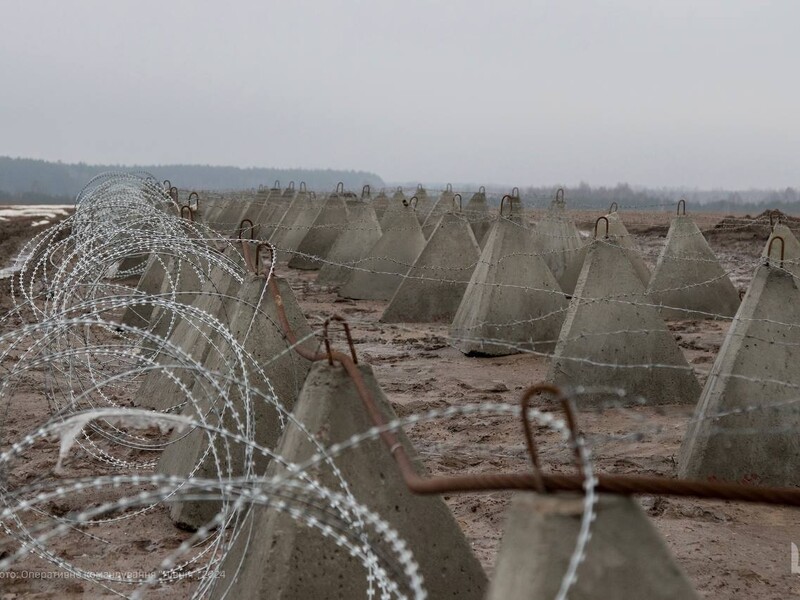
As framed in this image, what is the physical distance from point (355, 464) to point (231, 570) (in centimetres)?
66

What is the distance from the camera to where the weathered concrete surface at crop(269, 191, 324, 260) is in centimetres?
2067

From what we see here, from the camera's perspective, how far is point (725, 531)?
5219 millimetres

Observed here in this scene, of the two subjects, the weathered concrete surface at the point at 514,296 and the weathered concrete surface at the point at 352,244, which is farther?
the weathered concrete surface at the point at 352,244

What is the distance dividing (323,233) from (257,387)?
1516 centimetres

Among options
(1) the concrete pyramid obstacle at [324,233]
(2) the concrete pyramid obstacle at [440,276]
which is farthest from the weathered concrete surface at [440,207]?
(2) the concrete pyramid obstacle at [440,276]

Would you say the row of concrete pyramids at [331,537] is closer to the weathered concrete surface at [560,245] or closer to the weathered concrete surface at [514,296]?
the weathered concrete surface at [514,296]

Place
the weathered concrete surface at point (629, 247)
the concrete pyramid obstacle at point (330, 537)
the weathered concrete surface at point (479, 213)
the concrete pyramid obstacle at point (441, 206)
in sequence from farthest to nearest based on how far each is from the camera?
the concrete pyramid obstacle at point (441, 206) → the weathered concrete surface at point (479, 213) → the weathered concrete surface at point (629, 247) → the concrete pyramid obstacle at point (330, 537)

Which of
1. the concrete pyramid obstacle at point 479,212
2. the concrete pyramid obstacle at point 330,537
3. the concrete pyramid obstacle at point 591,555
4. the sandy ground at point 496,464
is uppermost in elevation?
the concrete pyramid obstacle at point 479,212

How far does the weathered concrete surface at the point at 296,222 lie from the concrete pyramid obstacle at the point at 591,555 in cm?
1808

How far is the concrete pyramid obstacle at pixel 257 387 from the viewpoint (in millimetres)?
5023

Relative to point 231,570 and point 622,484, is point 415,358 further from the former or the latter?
point 622,484

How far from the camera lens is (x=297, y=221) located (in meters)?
21.0

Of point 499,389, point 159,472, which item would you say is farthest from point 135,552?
point 499,389

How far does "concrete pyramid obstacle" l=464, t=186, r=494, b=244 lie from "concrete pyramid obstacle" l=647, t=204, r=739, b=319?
4.71 meters
